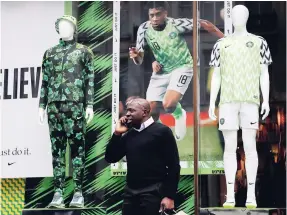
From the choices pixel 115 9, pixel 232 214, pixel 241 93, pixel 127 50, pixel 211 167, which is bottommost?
pixel 232 214

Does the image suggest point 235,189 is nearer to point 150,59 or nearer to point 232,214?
point 232,214

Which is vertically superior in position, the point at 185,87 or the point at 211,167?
the point at 185,87

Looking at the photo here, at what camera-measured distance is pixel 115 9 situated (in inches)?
267

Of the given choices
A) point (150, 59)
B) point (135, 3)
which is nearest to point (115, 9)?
point (135, 3)

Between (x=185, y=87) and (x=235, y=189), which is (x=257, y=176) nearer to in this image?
(x=235, y=189)

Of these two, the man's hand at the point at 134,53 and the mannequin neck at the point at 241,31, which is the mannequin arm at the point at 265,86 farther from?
the man's hand at the point at 134,53

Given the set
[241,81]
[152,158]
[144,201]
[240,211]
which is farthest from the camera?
[241,81]

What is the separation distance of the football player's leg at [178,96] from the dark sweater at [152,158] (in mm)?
1166

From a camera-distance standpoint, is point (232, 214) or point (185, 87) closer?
point (232, 214)

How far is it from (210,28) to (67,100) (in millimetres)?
1531

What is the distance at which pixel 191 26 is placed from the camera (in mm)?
6598

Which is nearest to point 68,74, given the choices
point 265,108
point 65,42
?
point 65,42

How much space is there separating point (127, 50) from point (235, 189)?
1.69 m

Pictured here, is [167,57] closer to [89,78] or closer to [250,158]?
[89,78]
